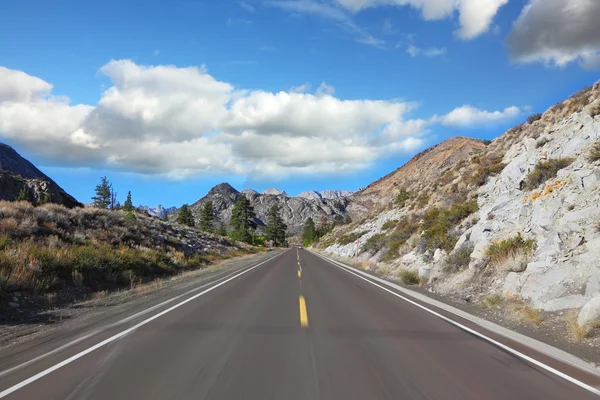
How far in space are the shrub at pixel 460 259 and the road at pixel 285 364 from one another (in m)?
6.51

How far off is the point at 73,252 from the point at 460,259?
15781 mm

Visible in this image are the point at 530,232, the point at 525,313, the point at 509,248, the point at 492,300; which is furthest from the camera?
the point at 530,232

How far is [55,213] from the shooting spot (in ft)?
69.6

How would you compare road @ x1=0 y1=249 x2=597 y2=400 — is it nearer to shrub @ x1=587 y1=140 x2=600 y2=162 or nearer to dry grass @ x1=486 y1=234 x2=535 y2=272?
dry grass @ x1=486 y1=234 x2=535 y2=272

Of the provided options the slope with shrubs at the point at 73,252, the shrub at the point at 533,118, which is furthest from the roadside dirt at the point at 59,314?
the shrub at the point at 533,118

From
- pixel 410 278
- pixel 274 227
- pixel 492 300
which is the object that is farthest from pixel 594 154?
pixel 274 227

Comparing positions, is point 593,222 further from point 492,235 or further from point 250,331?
point 250,331

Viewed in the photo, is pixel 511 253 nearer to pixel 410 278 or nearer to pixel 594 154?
pixel 594 154

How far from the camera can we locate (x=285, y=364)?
5.90 meters

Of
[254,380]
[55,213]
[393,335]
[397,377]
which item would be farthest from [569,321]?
[55,213]

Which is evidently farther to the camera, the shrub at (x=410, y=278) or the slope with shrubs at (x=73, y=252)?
the shrub at (x=410, y=278)

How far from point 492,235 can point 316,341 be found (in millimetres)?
10640

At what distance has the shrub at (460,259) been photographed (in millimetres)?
15391

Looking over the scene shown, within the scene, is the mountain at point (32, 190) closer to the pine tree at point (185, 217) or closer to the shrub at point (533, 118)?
the pine tree at point (185, 217)
